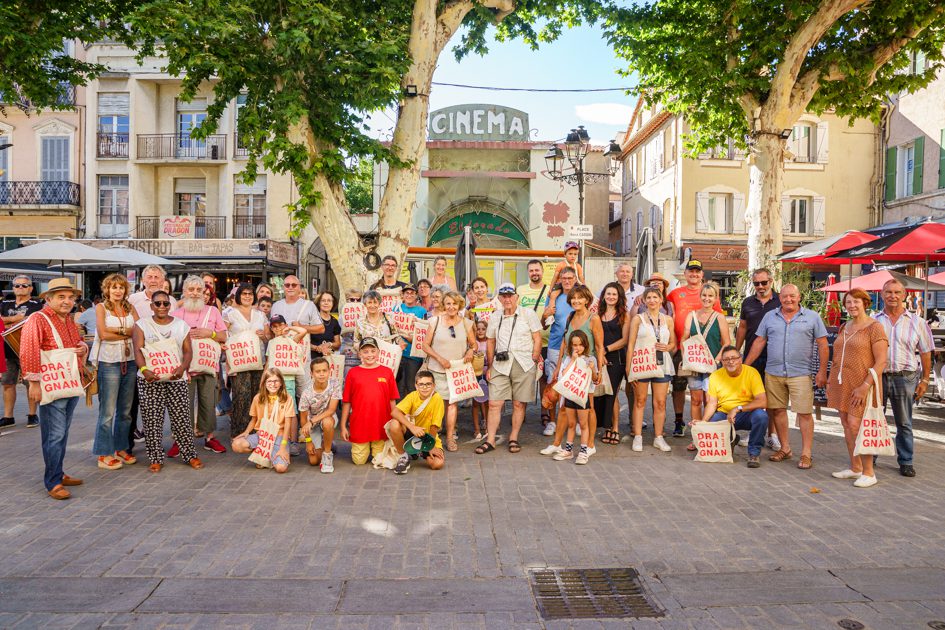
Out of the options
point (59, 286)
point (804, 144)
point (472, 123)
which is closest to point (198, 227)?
point (472, 123)

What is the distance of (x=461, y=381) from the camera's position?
7285 mm

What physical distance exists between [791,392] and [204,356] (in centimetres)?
634

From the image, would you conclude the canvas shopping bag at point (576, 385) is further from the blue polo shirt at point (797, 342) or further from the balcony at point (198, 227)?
the balcony at point (198, 227)

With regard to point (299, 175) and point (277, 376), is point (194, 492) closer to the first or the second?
point (277, 376)

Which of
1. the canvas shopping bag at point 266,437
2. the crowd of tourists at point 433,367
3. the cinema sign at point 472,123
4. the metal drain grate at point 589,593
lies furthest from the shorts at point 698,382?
the cinema sign at point 472,123

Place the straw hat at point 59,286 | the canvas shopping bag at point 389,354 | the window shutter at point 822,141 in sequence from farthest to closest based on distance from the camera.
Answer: the window shutter at point 822,141
the canvas shopping bag at point 389,354
the straw hat at point 59,286

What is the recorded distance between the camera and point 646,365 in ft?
23.9

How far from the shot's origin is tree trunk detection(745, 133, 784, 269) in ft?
41.9

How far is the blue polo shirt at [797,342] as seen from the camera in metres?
6.76

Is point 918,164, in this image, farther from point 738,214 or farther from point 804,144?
point 738,214

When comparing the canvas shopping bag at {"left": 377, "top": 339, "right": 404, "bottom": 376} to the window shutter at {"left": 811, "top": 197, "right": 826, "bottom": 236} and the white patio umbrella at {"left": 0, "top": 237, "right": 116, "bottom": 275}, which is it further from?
the window shutter at {"left": 811, "top": 197, "right": 826, "bottom": 236}

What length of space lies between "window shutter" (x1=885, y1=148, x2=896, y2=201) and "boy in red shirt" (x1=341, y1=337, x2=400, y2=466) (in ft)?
86.1

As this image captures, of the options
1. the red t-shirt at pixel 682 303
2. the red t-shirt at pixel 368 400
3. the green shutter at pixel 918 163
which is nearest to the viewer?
the red t-shirt at pixel 368 400

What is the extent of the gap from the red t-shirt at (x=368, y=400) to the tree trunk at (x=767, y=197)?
363 inches
